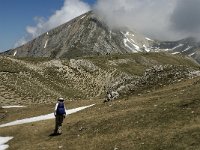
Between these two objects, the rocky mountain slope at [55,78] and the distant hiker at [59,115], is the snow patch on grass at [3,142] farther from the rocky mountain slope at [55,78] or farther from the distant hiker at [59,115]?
A: the rocky mountain slope at [55,78]

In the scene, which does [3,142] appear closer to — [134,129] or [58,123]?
[58,123]

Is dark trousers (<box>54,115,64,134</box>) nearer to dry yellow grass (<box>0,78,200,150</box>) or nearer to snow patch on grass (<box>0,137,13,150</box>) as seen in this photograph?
dry yellow grass (<box>0,78,200,150</box>)

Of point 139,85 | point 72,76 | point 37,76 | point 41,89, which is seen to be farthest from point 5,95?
point 139,85

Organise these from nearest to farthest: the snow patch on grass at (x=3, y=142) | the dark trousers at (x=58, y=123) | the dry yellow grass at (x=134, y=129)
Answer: the dry yellow grass at (x=134, y=129) < the dark trousers at (x=58, y=123) < the snow patch on grass at (x=3, y=142)

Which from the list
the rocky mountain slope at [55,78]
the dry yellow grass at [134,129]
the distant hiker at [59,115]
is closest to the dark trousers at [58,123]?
the distant hiker at [59,115]

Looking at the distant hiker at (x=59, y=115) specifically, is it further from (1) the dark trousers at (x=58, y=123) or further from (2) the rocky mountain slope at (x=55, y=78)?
(2) the rocky mountain slope at (x=55, y=78)

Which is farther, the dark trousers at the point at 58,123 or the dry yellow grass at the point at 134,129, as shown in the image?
the dark trousers at the point at 58,123

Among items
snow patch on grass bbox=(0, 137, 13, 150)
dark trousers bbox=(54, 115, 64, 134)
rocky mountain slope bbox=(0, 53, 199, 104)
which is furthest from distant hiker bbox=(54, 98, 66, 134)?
rocky mountain slope bbox=(0, 53, 199, 104)

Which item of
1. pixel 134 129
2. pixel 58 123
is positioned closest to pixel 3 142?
pixel 58 123

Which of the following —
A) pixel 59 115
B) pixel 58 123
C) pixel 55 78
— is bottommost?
pixel 58 123

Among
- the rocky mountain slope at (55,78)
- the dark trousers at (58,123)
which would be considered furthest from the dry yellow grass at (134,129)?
the rocky mountain slope at (55,78)

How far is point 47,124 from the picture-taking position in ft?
155

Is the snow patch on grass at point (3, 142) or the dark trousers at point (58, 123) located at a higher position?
the dark trousers at point (58, 123)

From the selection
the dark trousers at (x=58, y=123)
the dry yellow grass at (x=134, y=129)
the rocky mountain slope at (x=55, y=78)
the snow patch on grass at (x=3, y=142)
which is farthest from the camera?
the rocky mountain slope at (x=55, y=78)
